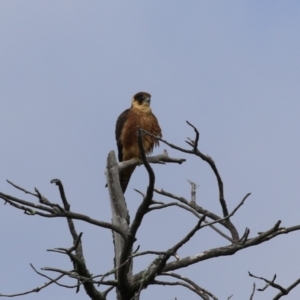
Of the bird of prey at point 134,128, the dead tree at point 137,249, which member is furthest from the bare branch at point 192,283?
the bird of prey at point 134,128

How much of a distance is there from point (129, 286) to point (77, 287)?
0.42m

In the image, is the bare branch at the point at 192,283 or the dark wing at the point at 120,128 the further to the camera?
the dark wing at the point at 120,128

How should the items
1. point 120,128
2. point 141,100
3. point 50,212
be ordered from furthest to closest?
point 141,100
point 120,128
point 50,212

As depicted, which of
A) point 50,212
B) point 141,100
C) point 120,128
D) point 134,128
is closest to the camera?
point 50,212

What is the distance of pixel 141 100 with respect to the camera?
27.7ft

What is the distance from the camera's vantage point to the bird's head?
27.4ft

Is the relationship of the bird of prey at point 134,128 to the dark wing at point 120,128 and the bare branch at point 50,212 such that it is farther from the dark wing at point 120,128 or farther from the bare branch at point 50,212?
the bare branch at point 50,212

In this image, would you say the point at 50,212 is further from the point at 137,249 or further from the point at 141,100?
the point at 141,100

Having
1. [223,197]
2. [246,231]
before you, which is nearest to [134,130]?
[223,197]

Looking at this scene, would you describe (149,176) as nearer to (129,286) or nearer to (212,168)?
(212,168)

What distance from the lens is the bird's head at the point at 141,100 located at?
27.4 feet

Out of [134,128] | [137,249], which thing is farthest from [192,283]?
[134,128]

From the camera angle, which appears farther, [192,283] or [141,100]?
[141,100]

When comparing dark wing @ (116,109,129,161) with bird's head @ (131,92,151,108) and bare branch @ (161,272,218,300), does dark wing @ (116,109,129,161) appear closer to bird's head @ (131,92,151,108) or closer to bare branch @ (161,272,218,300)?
bird's head @ (131,92,151,108)
